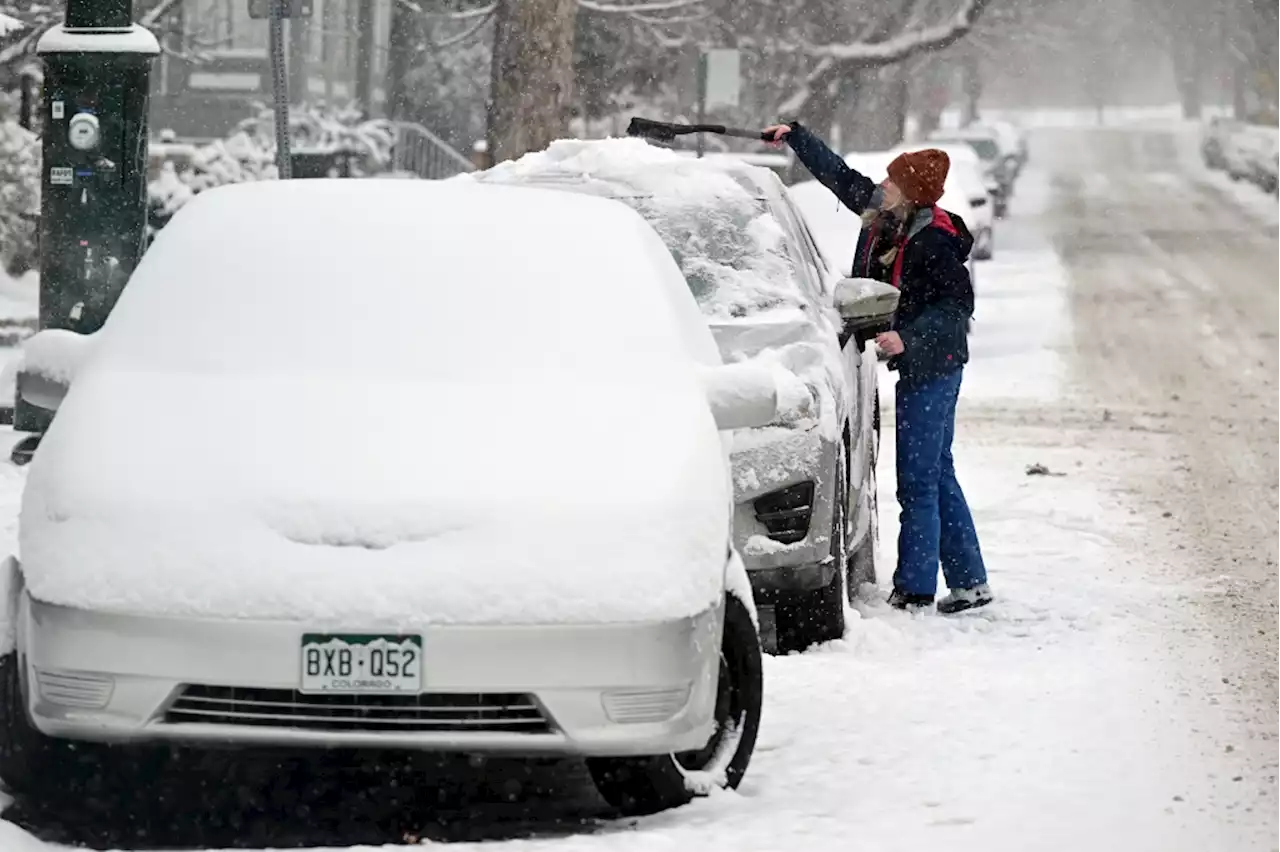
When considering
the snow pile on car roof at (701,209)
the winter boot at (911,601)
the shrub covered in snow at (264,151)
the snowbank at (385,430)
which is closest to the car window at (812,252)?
the snow pile on car roof at (701,209)

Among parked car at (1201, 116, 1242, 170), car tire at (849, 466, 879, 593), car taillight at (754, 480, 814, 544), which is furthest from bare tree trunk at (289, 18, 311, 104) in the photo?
parked car at (1201, 116, 1242, 170)

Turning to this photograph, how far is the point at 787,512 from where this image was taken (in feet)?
25.0

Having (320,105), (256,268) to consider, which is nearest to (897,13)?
(320,105)

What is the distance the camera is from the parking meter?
475 inches

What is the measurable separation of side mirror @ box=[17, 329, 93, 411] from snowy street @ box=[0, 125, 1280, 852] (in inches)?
42.4

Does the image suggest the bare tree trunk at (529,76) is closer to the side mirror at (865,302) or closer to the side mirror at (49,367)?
the side mirror at (865,302)

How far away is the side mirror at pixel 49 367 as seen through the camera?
6035 millimetres

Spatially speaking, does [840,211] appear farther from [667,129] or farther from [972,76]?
[972,76]

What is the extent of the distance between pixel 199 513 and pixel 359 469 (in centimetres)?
38

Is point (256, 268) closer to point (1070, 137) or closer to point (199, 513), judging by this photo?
point (199, 513)

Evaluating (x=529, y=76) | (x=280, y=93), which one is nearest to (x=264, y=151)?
(x=529, y=76)

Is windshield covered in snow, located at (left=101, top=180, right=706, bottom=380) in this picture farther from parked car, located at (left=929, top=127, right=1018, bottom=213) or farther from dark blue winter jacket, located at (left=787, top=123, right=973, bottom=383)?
parked car, located at (left=929, top=127, right=1018, bottom=213)

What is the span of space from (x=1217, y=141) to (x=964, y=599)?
65871 millimetres

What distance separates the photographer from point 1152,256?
34.6 meters
